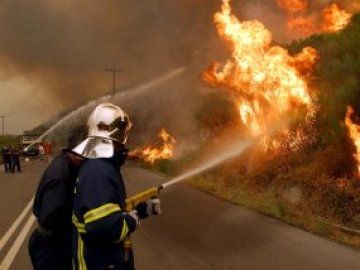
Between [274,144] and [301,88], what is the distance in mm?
1739

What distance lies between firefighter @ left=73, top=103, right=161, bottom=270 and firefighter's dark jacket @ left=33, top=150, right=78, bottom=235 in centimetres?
23

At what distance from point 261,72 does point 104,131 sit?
12.4 meters

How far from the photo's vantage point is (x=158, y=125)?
30.5 metres

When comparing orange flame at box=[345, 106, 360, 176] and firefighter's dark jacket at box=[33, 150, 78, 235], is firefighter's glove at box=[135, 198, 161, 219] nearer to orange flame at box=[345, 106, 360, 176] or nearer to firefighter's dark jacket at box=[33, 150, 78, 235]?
firefighter's dark jacket at box=[33, 150, 78, 235]

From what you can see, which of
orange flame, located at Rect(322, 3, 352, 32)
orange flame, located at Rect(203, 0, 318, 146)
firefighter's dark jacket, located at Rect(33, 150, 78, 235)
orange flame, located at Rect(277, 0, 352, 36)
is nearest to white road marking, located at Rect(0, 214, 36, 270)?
firefighter's dark jacket, located at Rect(33, 150, 78, 235)

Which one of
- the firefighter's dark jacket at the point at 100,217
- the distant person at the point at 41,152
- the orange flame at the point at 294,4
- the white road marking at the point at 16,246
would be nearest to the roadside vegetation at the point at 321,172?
the orange flame at the point at 294,4

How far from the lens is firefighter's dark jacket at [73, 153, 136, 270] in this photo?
3.14 m

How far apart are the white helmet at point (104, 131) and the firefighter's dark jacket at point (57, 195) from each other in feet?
0.72

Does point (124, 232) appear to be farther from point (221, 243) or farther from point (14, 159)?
point (14, 159)

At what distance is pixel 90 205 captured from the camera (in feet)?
10.4

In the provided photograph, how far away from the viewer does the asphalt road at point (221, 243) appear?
24.3ft

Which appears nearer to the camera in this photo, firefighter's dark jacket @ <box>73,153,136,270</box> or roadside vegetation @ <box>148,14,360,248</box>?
firefighter's dark jacket @ <box>73,153,136,270</box>

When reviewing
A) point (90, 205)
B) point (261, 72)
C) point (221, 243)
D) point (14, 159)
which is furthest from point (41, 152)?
point (90, 205)

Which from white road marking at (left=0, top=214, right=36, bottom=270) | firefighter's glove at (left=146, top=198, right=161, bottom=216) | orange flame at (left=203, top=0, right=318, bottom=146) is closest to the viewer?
firefighter's glove at (left=146, top=198, right=161, bottom=216)
